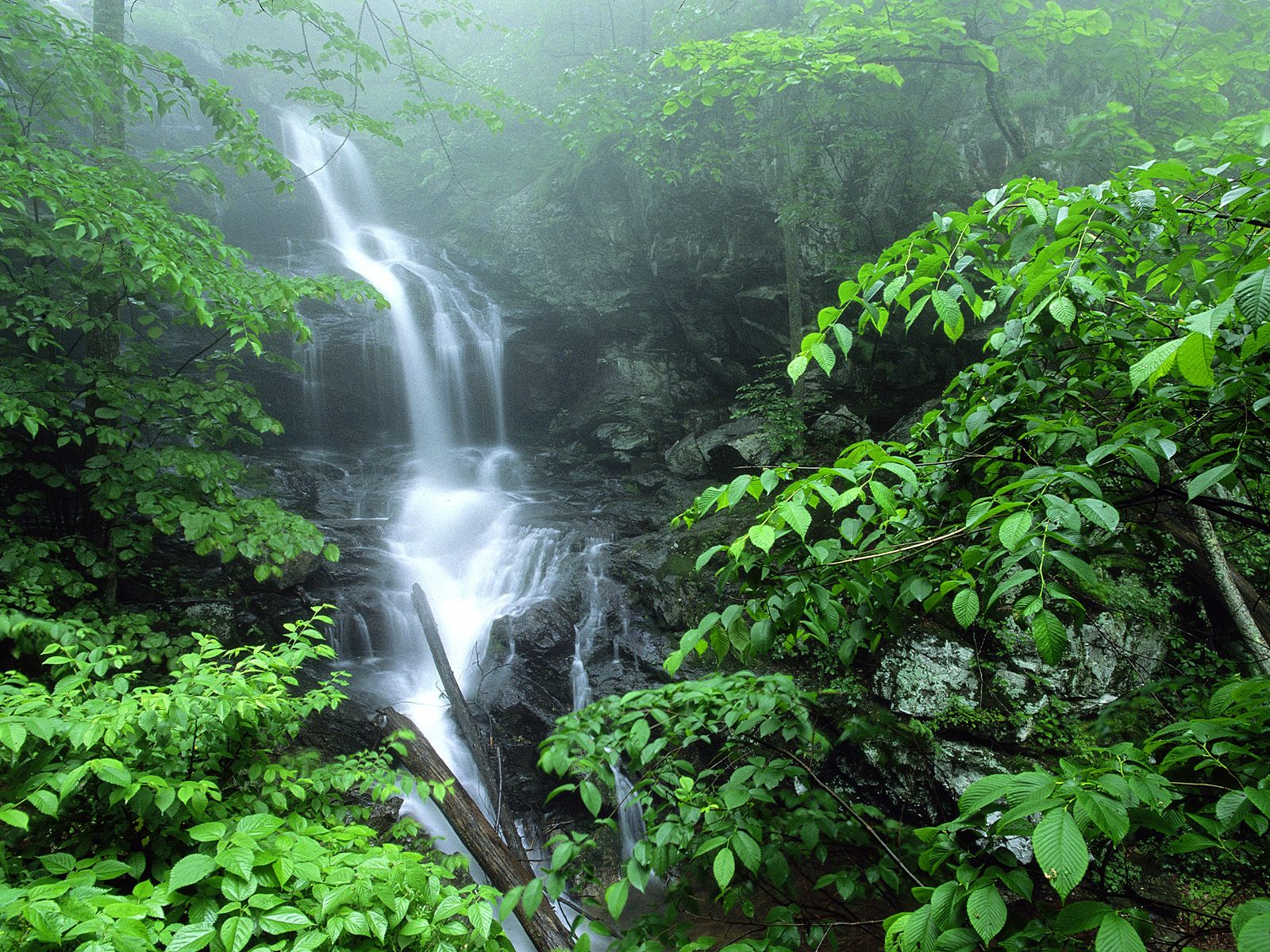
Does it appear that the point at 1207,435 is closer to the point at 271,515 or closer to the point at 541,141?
the point at 271,515

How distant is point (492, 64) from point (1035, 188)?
17.6 m

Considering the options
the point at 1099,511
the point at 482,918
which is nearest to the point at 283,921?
the point at 482,918

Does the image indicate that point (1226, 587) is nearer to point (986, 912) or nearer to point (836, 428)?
point (986, 912)

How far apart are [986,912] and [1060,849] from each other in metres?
0.16

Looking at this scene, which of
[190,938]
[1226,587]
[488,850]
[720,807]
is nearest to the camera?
[190,938]

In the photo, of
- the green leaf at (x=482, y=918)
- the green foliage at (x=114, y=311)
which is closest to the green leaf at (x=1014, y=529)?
the green leaf at (x=482, y=918)

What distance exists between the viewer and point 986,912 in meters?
0.94

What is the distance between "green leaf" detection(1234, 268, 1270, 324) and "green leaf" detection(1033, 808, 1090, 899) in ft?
2.77

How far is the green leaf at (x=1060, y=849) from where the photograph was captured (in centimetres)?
85

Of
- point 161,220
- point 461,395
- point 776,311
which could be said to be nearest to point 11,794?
point 161,220

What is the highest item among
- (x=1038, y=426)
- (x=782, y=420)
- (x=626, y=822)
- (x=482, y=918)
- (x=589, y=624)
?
(x=782, y=420)

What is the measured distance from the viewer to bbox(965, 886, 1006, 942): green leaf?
91cm

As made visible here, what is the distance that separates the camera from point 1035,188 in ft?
4.85

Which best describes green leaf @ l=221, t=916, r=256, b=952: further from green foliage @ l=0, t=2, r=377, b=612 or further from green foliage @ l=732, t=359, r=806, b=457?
green foliage @ l=732, t=359, r=806, b=457
